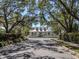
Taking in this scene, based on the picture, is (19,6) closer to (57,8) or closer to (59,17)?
(57,8)

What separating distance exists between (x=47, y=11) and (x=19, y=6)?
7.00 metres

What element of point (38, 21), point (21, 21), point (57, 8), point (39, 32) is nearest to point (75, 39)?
point (57, 8)

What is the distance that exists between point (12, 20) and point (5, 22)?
4.34 metres

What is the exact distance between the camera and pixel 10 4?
1635 inches

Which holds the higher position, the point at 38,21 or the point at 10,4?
the point at 10,4

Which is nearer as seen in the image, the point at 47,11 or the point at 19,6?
the point at 19,6

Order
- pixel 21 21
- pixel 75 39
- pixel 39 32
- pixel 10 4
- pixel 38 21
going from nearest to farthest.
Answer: pixel 75 39
pixel 10 4
pixel 21 21
pixel 38 21
pixel 39 32

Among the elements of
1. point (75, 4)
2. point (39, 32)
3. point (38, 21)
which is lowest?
point (39, 32)

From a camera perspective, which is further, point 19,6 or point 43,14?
point 43,14

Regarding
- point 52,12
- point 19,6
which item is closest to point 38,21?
point 52,12

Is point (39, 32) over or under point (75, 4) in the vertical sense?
under

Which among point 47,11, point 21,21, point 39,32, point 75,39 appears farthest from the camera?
point 39,32

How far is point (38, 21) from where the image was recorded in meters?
59.3

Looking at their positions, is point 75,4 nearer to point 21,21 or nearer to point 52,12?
point 52,12
